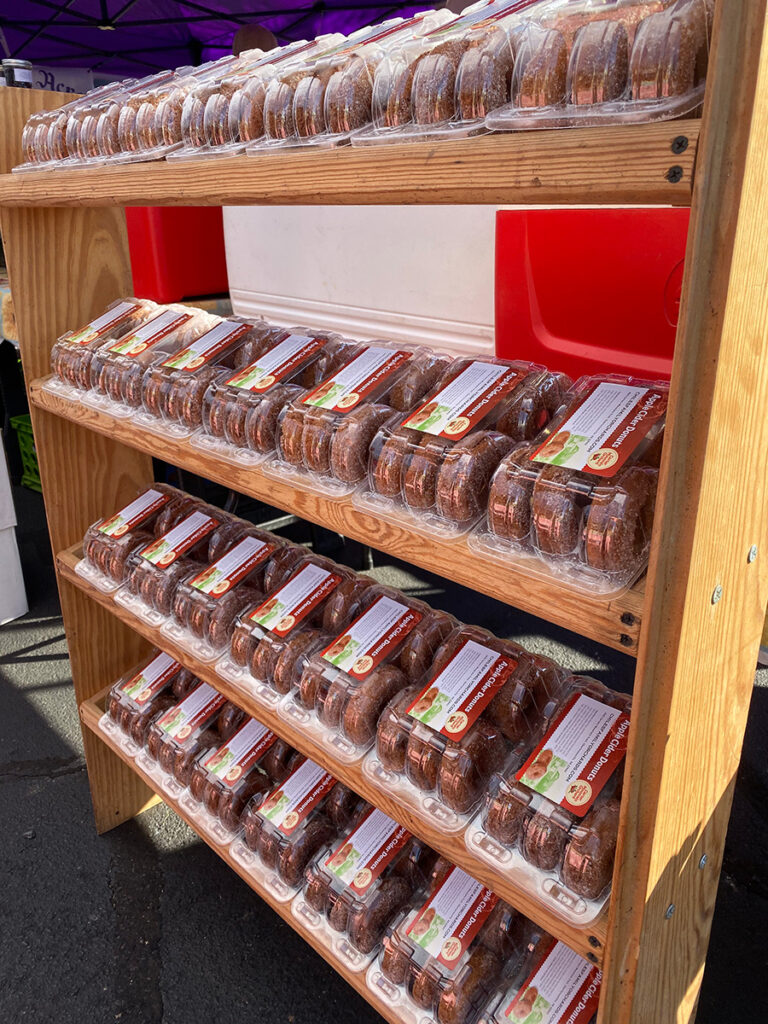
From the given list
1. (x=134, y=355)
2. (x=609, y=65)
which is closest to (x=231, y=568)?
(x=134, y=355)

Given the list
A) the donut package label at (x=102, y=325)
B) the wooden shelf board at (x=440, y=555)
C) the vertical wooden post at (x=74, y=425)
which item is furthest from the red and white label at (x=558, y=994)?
the donut package label at (x=102, y=325)

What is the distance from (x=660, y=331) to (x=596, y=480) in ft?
3.31

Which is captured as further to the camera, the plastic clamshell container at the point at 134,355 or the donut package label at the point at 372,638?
the plastic clamshell container at the point at 134,355

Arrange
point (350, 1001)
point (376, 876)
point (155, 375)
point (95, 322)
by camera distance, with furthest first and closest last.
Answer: point (95, 322), point (350, 1001), point (155, 375), point (376, 876)

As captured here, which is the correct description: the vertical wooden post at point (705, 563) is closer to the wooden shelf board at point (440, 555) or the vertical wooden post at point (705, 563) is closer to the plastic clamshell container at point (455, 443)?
the wooden shelf board at point (440, 555)

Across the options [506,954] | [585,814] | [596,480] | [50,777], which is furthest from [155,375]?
[50,777]

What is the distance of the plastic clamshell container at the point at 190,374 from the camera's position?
141 centimetres

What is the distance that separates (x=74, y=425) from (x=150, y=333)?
14.9 inches

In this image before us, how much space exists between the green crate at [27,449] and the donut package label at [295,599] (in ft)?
9.89

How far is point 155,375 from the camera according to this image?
4.85 ft

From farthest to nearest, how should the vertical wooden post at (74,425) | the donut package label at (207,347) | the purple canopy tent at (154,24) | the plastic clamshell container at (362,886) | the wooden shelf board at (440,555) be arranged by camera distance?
1. the purple canopy tent at (154,24)
2. the vertical wooden post at (74,425)
3. the donut package label at (207,347)
4. the plastic clamshell container at (362,886)
5. the wooden shelf board at (440,555)

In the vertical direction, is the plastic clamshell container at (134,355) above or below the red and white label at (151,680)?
above

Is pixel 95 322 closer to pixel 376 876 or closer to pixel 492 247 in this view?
pixel 492 247

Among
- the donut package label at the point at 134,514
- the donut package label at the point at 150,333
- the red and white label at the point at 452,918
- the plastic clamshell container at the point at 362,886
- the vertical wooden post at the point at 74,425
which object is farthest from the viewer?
the donut package label at the point at 134,514
